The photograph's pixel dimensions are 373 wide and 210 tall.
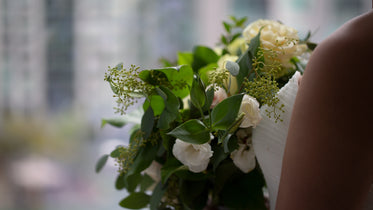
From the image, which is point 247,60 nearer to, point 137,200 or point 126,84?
point 126,84

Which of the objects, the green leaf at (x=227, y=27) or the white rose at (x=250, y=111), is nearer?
the white rose at (x=250, y=111)

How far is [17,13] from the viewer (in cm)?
214

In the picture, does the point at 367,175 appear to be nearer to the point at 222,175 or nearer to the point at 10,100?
the point at 222,175

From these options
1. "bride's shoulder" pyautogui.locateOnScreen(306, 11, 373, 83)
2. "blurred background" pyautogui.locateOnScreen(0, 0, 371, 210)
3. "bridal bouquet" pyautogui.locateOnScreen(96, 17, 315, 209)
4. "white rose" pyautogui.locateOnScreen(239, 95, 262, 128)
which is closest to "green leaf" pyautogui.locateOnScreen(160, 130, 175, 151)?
"bridal bouquet" pyautogui.locateOnScreen(96, 17, 315, 209)

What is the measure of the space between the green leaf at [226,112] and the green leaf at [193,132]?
0.01m

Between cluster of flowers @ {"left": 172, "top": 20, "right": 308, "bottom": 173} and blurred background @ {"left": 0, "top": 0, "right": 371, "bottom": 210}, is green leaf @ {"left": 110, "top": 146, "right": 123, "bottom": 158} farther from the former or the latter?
blurred background @ {"left": 0, "top": 0, "right": 371, "bottom": 210}

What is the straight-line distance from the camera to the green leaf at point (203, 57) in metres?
0.64

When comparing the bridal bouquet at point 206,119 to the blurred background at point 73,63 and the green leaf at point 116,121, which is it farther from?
the blurred background at point 73,63

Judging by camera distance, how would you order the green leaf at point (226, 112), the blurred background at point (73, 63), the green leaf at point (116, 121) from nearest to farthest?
the green leaf at point (226, 112) < the green leaf at point (116, 121) < the blurred background at point (73, 63)

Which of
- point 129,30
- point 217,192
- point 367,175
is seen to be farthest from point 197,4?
point 367,175

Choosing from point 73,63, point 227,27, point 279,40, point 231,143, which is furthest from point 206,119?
point 73,63

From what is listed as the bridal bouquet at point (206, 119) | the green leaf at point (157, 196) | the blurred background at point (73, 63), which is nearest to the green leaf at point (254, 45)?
the bridal bouquet at point (206, 119)

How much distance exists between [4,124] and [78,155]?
0.45 meters

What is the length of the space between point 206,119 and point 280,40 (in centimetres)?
15
